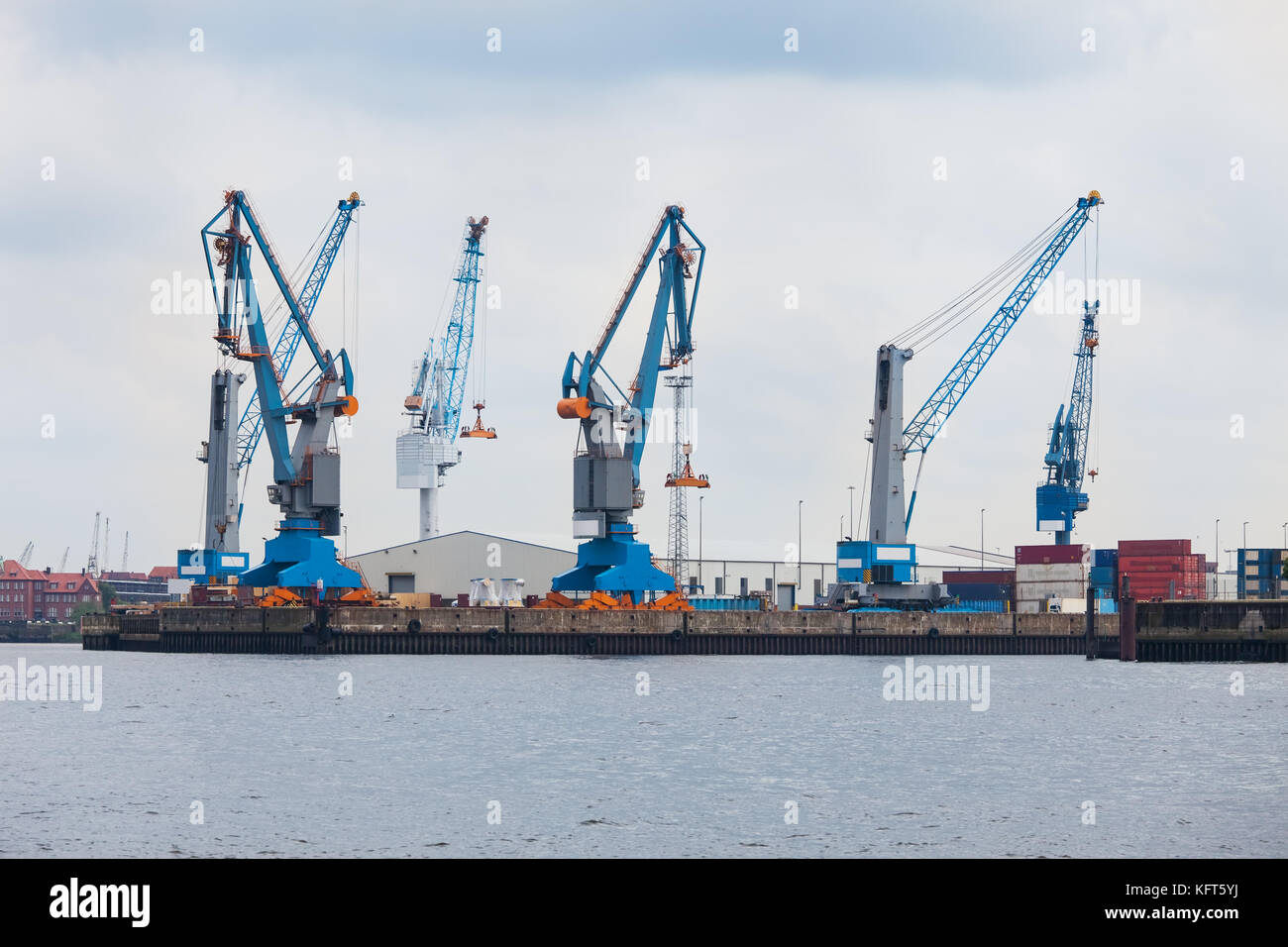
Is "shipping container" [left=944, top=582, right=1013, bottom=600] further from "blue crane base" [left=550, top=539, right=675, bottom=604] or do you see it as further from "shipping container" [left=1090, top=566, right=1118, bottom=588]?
"blue crane base" [left=550, top=539, right=675, bottom=604]

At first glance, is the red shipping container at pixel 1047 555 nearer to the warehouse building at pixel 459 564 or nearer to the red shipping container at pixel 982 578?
the red shipping container at pixel 982 578

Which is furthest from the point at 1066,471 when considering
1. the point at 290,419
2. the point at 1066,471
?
the point at 290,419

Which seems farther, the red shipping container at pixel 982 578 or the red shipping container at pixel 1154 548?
the red shipping container at pixel 982 578

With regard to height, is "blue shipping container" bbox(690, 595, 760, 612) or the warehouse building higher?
the warehouse building

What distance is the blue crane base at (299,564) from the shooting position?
10931cm

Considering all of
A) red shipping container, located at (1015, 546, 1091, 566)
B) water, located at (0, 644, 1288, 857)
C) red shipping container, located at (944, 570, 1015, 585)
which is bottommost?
water, located at (0, 644, 1288, 857)

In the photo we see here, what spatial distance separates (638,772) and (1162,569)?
8487 centimetres

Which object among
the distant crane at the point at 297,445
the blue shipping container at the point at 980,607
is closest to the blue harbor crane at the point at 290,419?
the distant crane at the point at 297,445

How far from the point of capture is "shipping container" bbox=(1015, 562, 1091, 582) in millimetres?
124312

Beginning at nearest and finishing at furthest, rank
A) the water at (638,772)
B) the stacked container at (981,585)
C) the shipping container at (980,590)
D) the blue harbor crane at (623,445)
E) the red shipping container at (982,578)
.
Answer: the water at (638,772), the blue harbor crane at (623,445), the stacked container at (981,585), the shipping container at (980,590), the red shipping container at (982,578)

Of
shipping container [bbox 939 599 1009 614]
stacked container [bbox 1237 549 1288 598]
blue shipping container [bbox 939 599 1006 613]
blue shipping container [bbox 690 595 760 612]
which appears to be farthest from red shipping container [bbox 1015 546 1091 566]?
blue shipping container [bbox 690 595 760 612]

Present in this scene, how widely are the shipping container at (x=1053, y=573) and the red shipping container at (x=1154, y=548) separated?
438cm
